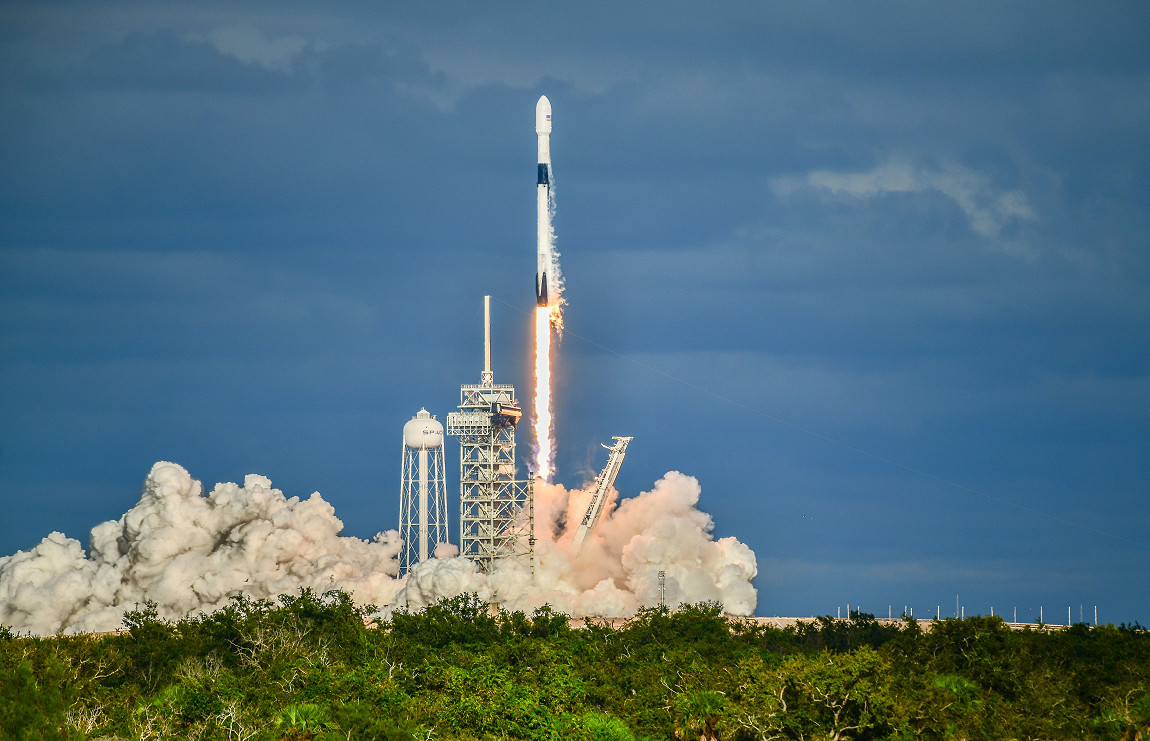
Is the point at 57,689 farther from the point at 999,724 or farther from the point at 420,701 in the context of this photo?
the point at 999,724

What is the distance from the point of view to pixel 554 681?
185 ft

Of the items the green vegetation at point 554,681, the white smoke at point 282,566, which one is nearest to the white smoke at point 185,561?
the white smoke at point 282,566

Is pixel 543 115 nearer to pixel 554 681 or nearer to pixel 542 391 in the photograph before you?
pixel 542 391

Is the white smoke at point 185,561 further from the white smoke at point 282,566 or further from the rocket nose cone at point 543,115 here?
the rocket nose cone at point 543,115

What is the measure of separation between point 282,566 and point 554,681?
1812 inches

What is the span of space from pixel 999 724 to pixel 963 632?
13.9 metres

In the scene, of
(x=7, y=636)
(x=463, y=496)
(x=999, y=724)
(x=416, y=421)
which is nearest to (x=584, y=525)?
(x=463, y=496)

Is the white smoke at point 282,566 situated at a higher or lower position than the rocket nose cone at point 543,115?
lower

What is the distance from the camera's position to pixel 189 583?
9619 centimetres

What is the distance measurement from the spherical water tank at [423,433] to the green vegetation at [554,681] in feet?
79.0

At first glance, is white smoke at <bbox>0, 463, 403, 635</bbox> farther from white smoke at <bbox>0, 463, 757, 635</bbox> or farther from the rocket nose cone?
the rocket nose cone

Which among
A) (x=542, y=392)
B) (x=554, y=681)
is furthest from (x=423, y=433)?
(x=554, y=681)

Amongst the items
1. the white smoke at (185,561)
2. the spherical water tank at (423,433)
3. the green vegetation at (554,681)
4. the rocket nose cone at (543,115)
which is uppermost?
the rocket nose cone at (543,115)

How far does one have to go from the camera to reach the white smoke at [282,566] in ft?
299
